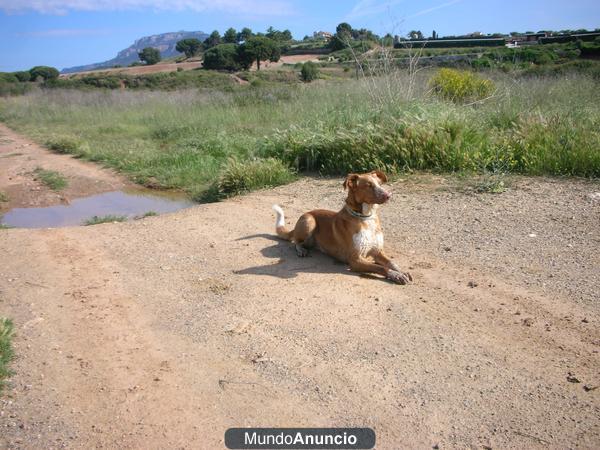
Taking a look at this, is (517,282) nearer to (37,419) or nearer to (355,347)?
(355,347)

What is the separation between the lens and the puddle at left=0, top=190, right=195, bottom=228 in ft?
29.1

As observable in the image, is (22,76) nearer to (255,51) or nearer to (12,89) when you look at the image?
(12,89)

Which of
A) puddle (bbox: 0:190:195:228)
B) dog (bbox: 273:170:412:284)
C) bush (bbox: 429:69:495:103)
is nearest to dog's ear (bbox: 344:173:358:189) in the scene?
dog (bbox: 273:170:412:284)

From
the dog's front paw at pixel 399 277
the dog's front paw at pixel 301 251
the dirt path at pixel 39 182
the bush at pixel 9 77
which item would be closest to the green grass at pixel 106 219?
the dirt path at pixel 39 182

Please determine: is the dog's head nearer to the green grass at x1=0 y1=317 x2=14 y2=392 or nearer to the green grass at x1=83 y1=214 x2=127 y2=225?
the green grass at x1=0 y1=317 x2=14 y2=392

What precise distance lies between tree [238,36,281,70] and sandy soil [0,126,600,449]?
122 feet

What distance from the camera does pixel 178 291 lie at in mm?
5074

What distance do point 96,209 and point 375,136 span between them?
17.1 feet

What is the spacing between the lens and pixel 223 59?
41.6 meters

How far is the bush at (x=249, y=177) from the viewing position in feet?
30.2

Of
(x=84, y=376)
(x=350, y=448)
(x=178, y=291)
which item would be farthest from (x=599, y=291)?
(x=84, y=376)

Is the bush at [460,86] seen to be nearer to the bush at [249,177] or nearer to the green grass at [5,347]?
the bush at [249,177]

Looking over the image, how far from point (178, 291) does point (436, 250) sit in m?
2.79

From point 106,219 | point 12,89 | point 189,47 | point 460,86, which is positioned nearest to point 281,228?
point 106,219
